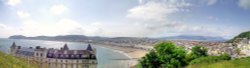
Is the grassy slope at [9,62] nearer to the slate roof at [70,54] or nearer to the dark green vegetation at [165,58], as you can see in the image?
the dark green vegetation at [165,58]

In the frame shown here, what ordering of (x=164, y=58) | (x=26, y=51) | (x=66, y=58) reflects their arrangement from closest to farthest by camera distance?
(x=164, y=58) < (x=66, y=58) < (x=26, y=51)

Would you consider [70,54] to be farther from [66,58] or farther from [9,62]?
[9,62]

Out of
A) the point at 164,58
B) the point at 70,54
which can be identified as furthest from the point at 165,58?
the point at 70,54

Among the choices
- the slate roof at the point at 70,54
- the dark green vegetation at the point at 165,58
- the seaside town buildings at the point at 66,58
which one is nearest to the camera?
the dark green vegetation at the point at 165,58

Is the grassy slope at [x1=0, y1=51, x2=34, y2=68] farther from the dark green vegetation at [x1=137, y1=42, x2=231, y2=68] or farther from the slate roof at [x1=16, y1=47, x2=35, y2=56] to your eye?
the slate roof at [x1=16, y1=47, x2=35, y2=56]

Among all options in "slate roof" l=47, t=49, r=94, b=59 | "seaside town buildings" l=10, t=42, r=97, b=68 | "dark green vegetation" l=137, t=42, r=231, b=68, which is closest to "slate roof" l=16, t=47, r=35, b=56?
"seaside town buildings" l=10, t=42, r=97, b=68

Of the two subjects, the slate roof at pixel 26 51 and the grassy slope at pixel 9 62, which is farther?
the slate roof at pixel 26 51

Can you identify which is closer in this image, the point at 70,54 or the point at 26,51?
the point at 70,54

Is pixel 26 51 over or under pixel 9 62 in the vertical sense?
under

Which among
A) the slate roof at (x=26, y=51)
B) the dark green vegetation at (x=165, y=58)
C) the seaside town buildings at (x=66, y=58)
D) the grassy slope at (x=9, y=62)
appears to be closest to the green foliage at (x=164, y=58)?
the dark green vegetation at (x=165, y=58)
